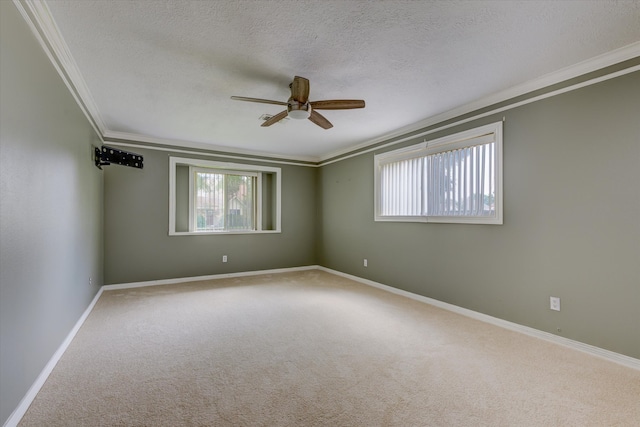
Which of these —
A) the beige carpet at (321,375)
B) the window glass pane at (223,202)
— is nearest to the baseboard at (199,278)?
the window glass pane at (223,202)

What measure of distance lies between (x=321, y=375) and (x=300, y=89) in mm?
2308

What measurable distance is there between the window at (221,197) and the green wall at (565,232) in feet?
11.4

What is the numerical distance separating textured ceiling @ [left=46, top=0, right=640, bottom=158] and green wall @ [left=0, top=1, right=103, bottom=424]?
0.46 metres

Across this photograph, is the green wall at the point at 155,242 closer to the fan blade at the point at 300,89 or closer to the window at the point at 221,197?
the window at the point at 221,197

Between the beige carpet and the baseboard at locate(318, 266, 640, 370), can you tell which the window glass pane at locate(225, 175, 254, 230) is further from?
the baseboard at locate(318, 266, 640, 370)

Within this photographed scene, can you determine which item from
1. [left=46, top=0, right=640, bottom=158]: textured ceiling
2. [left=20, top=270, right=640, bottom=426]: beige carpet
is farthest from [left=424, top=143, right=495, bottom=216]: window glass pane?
[left=20, top=270, right=640, bottom=426]: beige carpet

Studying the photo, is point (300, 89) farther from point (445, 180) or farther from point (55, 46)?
point (445, 180)

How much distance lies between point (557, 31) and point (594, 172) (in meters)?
1.19

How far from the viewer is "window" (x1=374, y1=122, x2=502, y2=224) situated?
10.5 feet

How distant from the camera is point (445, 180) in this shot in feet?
12.1

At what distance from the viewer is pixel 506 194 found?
9.89 ft

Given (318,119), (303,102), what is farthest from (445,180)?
(303,102)

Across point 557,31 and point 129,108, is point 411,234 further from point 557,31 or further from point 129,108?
point 129,108

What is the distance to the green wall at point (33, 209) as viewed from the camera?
59.2 inches
